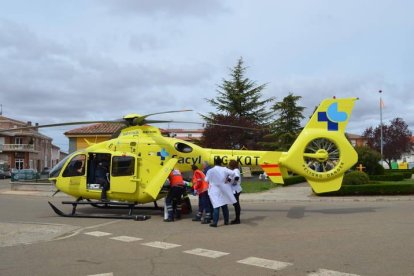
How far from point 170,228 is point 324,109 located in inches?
234

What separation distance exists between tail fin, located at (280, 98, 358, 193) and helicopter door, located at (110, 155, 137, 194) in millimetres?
4888

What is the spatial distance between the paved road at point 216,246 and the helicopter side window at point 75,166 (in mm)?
1595

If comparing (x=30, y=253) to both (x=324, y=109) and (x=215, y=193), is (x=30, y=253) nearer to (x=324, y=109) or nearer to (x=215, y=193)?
(x=215, y=193)

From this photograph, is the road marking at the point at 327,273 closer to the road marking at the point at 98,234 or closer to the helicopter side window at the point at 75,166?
the road marking at the point at 98,234

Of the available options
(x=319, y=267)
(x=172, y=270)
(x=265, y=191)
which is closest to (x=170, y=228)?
(x=172, y=270)

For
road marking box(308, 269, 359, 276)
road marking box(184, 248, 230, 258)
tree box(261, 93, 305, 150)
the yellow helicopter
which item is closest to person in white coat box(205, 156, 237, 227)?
the yellow helicopter

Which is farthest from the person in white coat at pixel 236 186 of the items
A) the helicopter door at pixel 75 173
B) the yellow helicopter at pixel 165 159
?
the helicopter door at pixel 75 173

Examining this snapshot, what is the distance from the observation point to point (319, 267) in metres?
7.12

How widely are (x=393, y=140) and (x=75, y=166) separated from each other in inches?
2556

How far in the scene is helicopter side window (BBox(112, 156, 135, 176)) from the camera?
14.3m

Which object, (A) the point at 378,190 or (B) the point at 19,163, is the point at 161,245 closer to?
(A) the point at 378,190

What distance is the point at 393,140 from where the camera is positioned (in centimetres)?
6981

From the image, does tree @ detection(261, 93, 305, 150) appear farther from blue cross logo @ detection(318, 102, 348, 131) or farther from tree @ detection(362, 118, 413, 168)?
blue cross logo @ detection(318, 102, 348, 131)

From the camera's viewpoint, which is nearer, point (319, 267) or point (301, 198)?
point (319, 267)
